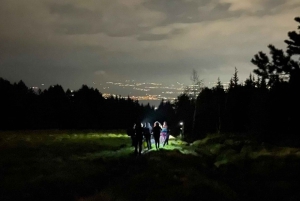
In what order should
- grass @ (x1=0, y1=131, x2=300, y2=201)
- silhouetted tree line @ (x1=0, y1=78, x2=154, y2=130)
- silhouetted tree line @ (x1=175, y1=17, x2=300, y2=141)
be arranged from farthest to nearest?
silhouetted tree line @ (x1=0, y1=78, x2=154, y2=130) → silhouetted tree line @ (x1=175, y1=17, x2=300, y2=141) → grass @ (x1=0, y1=131, x2=300, y2=201)

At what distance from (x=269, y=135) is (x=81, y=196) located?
3494 cm

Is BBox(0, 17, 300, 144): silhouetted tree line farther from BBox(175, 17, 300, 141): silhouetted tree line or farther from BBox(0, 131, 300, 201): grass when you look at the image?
BBox(0, 131, 300, 201): grass

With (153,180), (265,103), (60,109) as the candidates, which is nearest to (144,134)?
(153,180)

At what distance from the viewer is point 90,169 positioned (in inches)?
714

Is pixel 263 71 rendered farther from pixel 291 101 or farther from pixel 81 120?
pixel 81 120

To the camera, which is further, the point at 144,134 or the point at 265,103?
the point at 265,103

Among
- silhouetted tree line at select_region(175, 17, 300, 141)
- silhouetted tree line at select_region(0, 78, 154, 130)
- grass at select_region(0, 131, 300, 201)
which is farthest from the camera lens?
silhouetted tree line at select_region(0, 78, 154, 130)

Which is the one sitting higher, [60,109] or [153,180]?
[60,109]

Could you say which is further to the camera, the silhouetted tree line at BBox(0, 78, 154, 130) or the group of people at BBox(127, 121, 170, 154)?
the silhouetted tree line at BBox(0, 78, 154, 130)

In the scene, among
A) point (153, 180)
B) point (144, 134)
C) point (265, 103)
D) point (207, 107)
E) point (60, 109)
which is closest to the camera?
point (153, 180)

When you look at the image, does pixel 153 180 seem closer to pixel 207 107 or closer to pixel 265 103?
pixel 265 103

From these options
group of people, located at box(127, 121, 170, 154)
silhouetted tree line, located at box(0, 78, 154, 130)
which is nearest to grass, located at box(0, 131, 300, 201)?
group of people, located at box(127, 121, 170, 154)

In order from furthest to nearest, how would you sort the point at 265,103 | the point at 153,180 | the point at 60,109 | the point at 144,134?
the point at 60,109 → the point at 265,103 → the point at 144,134 → the point at 153,180

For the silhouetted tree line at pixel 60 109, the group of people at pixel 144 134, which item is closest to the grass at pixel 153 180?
the group of people at pixel 144 134
